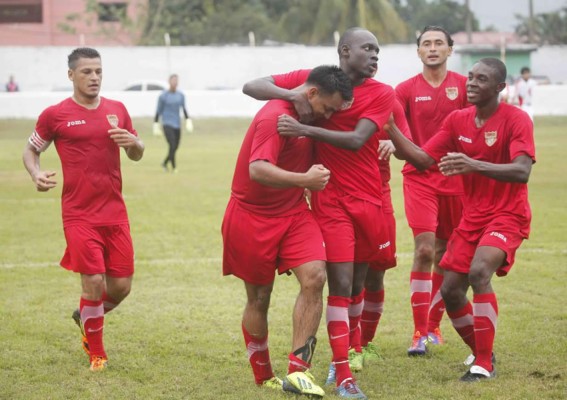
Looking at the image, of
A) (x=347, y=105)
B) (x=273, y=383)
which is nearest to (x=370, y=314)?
(x=273, y=383)

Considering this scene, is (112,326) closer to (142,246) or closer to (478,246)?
(478,246)

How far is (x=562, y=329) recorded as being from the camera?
8.86 metres

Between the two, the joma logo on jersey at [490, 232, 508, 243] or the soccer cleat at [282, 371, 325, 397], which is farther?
the joma logo on jersey at [490, 232, 508, 243]

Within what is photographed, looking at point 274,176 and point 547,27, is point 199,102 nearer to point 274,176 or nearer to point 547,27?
point 274,176

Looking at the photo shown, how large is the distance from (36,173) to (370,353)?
3022 mm

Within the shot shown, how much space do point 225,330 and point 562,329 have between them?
3.00 meters

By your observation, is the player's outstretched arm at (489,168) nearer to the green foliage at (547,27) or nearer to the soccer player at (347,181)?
the soccer player at (347,181)

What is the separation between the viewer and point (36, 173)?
7.91 m

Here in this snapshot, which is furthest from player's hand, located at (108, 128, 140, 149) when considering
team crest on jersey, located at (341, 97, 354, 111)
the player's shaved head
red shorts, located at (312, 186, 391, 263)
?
team crest on jersey, located at (341, 97, 354, 111)

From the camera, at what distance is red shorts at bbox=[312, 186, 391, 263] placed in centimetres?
700

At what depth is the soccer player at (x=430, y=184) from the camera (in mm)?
8477

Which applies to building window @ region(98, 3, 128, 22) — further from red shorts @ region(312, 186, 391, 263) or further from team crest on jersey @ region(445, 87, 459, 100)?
red shorts @ region(312, 186, 391, 263)

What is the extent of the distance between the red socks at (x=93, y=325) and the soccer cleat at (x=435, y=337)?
274cm

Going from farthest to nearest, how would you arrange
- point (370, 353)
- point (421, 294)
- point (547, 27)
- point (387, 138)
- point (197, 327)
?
1. point (547, 27)
2. point (197, 327)
3. point (421, 294)
4. point (370, 353)
5. point (387, 138)
